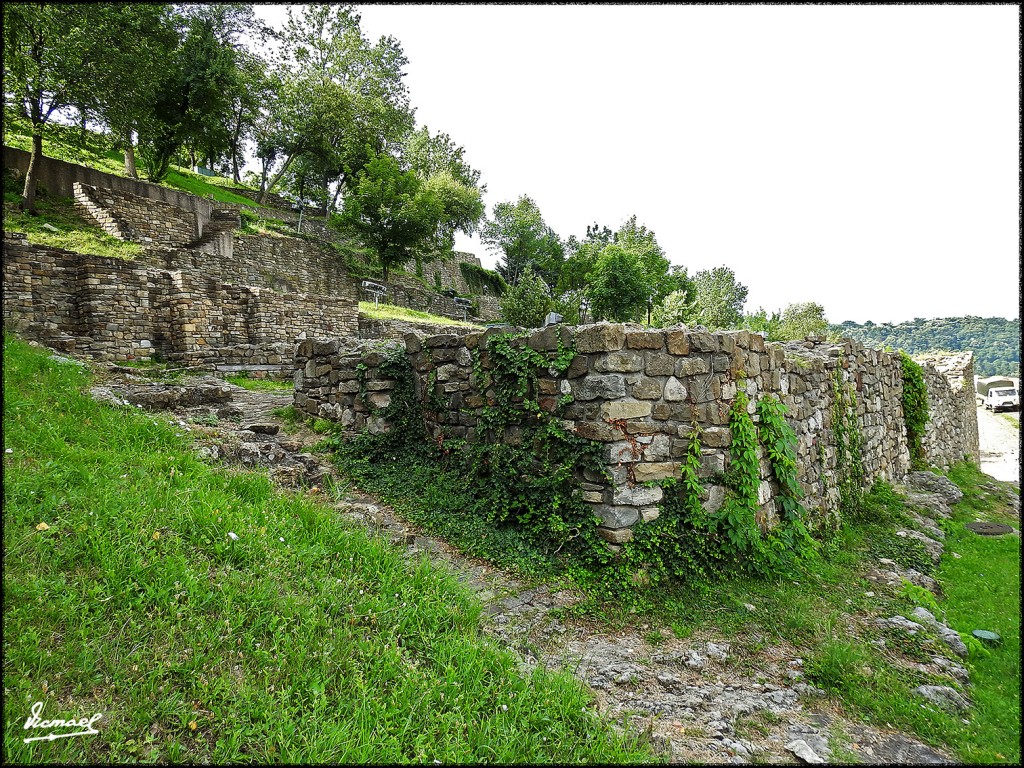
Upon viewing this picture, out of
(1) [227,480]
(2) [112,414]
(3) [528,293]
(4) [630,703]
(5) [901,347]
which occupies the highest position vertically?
(3) [528,293]

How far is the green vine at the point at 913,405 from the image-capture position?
10.6 meters

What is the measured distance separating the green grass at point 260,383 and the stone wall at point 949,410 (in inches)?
613

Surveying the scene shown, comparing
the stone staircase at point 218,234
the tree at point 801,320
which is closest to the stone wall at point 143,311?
the stone staircase at point 218,234

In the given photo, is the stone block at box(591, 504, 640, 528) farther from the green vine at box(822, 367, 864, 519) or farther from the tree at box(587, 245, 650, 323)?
the tree at box(587, 245, 650, 323)

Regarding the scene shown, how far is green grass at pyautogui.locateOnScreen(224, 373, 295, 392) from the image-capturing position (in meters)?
10.6

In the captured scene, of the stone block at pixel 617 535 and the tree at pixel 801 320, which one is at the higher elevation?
the tree at pixel 801 320

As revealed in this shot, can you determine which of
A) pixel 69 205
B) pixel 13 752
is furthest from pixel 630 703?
pixel 69 205

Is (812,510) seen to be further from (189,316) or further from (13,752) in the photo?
(189,316)

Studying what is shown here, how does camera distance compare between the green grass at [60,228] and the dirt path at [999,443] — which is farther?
the dirt path at [999,443]

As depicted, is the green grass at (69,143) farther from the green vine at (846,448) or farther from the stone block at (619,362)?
the green vine at (846,448)

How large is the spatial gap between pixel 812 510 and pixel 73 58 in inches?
429

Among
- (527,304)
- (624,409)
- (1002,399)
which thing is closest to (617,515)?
(624,409)

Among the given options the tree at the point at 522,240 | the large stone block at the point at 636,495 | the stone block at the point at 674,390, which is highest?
the tree at the point at 522,240

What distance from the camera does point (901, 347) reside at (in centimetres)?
1089
